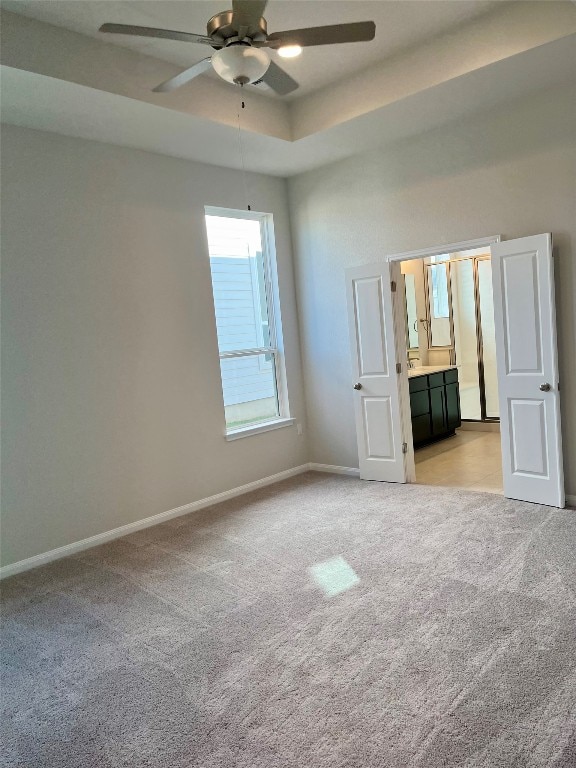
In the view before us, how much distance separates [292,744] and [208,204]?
4.19 m

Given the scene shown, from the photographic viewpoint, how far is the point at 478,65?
3490mm

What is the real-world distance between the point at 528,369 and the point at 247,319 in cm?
259

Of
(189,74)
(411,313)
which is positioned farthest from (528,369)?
(411,313)

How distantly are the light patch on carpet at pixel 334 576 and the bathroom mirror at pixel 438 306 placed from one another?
4643 millimetres

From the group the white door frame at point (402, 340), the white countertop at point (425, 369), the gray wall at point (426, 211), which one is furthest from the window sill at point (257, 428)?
the white countertop at point (425, 369)

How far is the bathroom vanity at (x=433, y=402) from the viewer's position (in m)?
6.19

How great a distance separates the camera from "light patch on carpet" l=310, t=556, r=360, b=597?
120 inches

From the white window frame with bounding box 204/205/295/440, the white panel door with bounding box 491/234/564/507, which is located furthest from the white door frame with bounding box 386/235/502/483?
the white window frame with bounding box 204/205/295/440

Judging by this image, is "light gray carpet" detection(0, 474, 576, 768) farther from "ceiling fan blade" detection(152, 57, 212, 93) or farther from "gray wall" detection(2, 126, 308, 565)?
"ceiling fan blade" detection(152, 57, 212, 93)

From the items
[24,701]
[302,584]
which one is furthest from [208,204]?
[24,701]

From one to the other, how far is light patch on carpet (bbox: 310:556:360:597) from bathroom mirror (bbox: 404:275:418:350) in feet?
14.4

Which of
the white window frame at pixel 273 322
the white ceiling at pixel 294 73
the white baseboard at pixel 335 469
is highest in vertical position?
the white ceiling at pixel 294 73

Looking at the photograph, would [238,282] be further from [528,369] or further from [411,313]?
[411,313]

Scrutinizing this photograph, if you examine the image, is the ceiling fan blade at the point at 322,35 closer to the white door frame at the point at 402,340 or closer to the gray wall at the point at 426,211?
the gray wall at the point at 426,211
